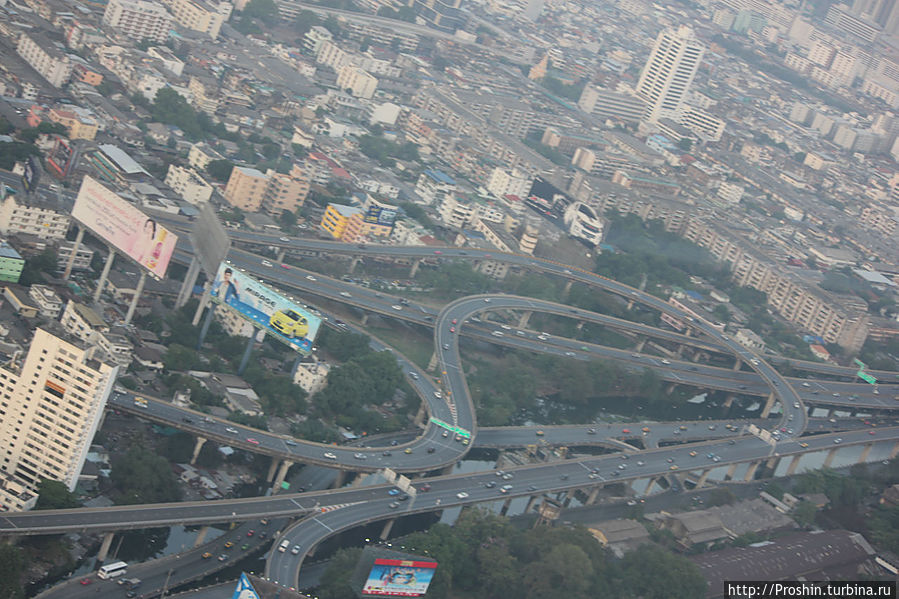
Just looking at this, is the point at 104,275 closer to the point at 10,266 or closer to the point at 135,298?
the point at 135,298

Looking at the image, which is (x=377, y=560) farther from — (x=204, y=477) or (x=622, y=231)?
(x=622, y=231)

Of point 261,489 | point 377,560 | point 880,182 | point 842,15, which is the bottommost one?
point 261,489

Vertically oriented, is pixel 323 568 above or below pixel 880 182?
below

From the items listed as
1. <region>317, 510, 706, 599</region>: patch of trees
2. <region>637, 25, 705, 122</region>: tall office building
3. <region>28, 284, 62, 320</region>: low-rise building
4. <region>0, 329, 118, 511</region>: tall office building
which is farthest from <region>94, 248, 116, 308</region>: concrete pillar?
<region>637, 25, 705, 122</region>: tall office building

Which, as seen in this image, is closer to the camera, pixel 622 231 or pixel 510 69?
pixel 622 231

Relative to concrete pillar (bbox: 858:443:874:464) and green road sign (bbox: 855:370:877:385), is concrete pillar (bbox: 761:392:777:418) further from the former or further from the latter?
green road sign (bbox: 855:370:877:385)

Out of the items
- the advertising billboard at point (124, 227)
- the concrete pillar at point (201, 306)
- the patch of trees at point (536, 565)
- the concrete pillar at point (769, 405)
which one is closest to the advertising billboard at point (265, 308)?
the concrete pillar at point (201, 306)

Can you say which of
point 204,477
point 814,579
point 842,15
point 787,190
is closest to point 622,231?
point 787,190
